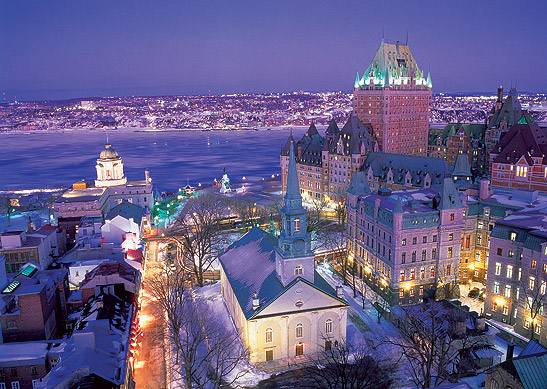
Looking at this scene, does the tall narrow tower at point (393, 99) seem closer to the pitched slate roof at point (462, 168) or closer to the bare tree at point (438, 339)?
the pitched slate roof at point (462, 168)

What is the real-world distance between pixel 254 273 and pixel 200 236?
20.7m

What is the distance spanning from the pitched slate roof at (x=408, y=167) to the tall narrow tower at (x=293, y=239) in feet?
174

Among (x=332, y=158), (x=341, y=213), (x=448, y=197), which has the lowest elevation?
(x=341, y=213)

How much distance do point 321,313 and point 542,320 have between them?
20.2m

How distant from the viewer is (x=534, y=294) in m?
42.3

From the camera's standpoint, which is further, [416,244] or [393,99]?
[393,99]

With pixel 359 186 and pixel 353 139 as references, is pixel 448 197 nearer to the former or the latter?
pixel 359 186

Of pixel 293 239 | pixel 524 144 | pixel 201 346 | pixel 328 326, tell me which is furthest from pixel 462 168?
pixel 201 346

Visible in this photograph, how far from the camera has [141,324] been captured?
49219 millimetres

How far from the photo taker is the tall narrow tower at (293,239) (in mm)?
40281

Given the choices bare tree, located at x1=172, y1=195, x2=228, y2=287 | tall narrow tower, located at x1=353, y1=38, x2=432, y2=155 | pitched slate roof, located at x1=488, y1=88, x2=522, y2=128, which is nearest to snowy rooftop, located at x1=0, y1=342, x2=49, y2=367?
bare tree, located at x1=172, y1=195, x2=228, y2=287

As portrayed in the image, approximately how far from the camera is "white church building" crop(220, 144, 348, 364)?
4034 centimetres

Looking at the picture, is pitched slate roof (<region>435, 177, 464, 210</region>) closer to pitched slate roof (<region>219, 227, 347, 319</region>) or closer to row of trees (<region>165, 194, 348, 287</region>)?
row of trees (<region>165, 194, 348, 287</region>)

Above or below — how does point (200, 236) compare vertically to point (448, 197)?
below
